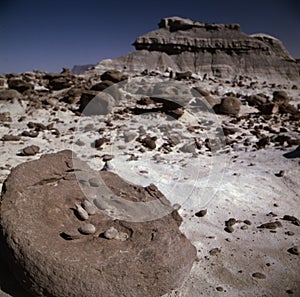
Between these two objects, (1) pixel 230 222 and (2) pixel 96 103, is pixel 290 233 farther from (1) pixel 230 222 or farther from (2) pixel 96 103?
(2) pixel 96 103

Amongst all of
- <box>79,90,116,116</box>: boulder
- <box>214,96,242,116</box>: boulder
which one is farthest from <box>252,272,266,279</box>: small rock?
<box>214,96,242,116</box>: boulder

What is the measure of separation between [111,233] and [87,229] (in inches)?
7.4

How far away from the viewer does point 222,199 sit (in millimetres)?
3303

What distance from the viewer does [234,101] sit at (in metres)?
7.44

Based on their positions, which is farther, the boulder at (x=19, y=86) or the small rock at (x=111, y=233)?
the boulder at (x=19, y=86)

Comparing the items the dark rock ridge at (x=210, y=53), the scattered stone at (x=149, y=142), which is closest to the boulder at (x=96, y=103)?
the scattered stone at (x=149, y=142)

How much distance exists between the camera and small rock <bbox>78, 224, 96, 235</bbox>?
1.95 metres

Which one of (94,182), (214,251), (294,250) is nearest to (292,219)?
(294,250)

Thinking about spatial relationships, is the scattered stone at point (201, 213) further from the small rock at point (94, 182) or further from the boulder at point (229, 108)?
the boulder at point (229, 108)

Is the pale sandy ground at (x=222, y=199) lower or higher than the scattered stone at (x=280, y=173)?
lower

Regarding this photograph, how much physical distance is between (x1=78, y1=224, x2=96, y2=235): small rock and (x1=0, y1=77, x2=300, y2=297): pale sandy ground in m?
0.56

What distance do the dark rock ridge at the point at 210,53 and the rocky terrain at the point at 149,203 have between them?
17082 mm

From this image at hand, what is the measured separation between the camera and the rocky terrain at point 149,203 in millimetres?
1713

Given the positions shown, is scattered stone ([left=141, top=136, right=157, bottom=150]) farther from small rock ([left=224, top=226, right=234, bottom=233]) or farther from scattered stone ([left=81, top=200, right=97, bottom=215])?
scattered stone ([left=81, top=200, right=97, bottom=215])
